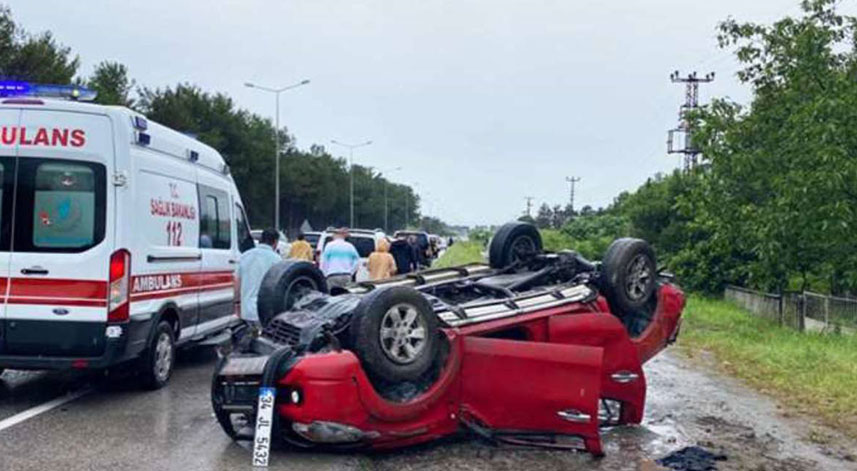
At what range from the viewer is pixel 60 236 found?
7.61 m

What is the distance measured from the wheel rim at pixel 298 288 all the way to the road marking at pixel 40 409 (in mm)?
2237

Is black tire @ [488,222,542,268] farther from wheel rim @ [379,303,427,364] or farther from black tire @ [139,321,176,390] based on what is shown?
black tire @ [139,321,176,390]

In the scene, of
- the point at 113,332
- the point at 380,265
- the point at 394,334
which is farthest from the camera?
the point at 380,265

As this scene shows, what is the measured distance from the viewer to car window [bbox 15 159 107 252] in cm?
758

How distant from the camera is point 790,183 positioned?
17016 millimetres

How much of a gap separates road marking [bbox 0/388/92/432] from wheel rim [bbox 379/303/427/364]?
3.12m

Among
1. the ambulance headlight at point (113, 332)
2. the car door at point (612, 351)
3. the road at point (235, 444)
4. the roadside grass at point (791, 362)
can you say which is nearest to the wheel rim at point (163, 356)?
the road at point (235, 444)

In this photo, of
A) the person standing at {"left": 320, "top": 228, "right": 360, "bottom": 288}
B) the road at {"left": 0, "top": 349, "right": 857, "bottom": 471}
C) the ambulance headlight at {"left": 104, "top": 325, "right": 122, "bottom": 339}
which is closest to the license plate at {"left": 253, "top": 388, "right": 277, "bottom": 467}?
the road at {"left": 0, "top": 349, "right": 857, "bottom": 471}

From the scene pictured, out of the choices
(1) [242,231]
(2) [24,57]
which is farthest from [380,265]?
(2) [24,57]

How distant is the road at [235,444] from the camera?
6094 millimetres

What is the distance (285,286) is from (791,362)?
704 cm

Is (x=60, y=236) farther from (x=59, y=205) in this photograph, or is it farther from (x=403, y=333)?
(x=403, y=333)

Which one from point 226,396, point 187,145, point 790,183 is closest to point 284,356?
point 226,396

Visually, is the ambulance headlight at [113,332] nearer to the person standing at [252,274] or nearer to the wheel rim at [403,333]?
the person standing at [252,274]
